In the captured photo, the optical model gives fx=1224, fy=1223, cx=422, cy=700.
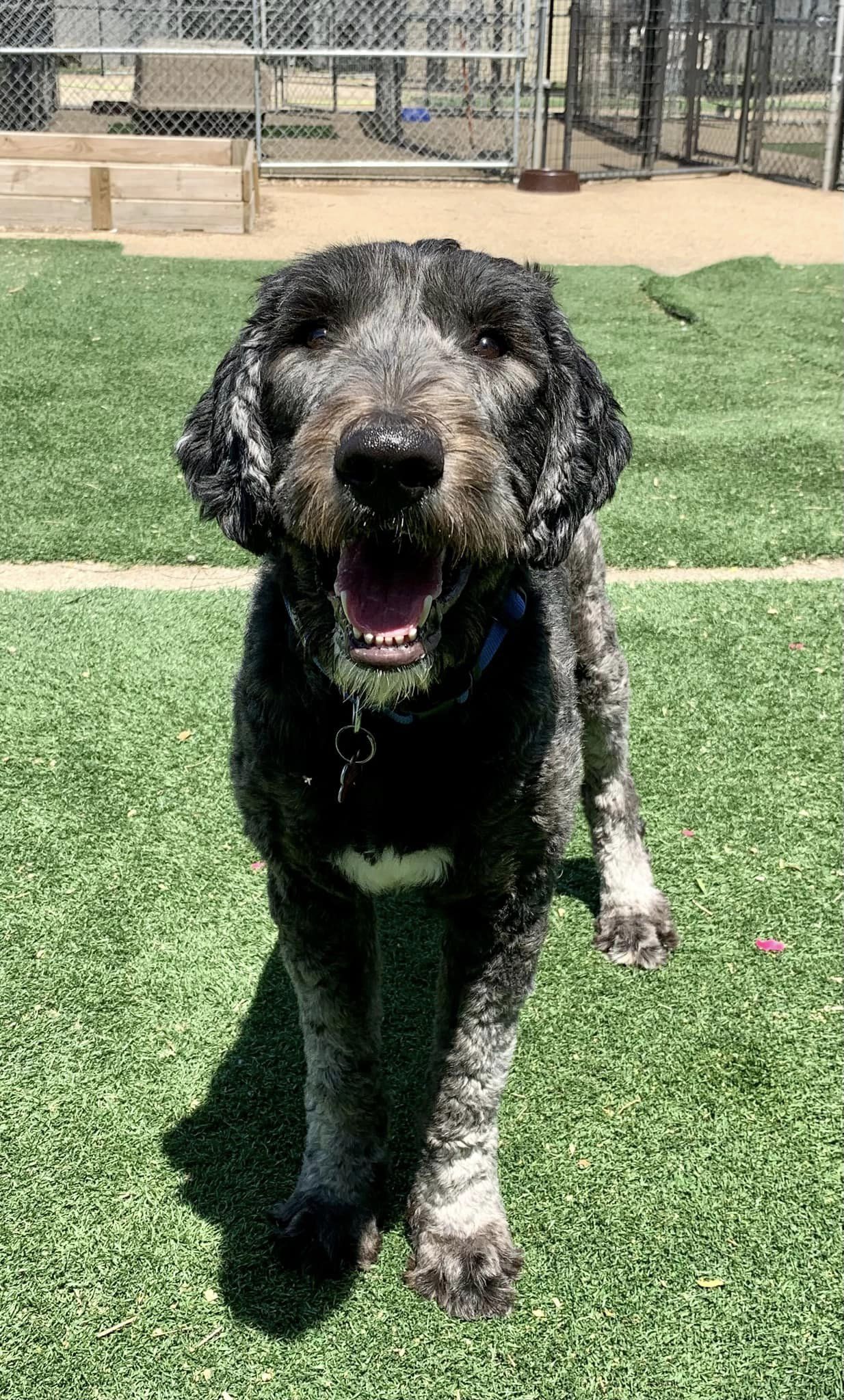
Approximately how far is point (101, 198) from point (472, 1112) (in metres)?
12.1

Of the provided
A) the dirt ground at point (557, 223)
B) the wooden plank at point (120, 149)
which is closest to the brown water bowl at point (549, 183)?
the dirt ground at point (557, 223)

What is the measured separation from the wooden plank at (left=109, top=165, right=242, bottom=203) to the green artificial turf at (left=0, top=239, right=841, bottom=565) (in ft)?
1.93

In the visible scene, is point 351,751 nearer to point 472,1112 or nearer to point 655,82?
point 472,1112

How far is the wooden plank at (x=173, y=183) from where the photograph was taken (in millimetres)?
12555

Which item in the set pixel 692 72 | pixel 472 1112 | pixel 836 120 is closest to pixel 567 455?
pixel 472 1112

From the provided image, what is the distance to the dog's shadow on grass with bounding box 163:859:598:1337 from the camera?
9.25 feet

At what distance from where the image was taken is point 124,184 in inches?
498

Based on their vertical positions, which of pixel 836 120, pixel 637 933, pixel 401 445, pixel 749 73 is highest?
pixel 749 73

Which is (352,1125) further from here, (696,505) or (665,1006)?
(696,505)

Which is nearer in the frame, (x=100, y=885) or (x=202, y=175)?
(x=100, y=885)

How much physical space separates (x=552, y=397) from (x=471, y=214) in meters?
12.9

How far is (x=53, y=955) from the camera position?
12.3 ft

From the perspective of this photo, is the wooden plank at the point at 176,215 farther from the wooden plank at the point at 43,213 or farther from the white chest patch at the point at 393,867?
the white chest patch at the point at 393,867

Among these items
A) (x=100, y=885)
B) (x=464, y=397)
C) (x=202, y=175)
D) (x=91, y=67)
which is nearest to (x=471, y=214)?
(x=202, y=175)
